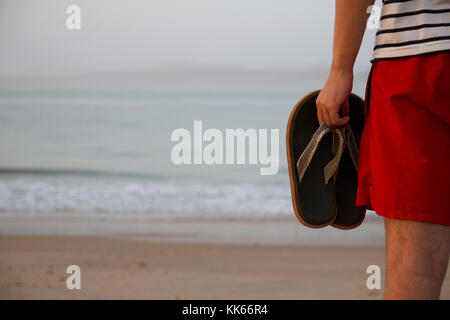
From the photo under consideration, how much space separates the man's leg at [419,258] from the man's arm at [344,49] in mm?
276

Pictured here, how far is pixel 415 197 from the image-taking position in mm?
1077

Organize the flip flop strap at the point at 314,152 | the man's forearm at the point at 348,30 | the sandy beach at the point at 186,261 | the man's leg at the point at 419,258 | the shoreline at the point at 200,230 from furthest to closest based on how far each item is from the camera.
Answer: the shoreline at the point at 200,230 < the sandy beach at the point at 186,261 < the flip flop strap at the point at 314,152 < the man's forearm at the point at 348,30 < the man's leg at the point at 419,258

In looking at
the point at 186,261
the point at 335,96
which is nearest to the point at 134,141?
the point at 186,261

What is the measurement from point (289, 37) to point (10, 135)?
5.51 meters

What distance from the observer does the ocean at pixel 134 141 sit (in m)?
7.05

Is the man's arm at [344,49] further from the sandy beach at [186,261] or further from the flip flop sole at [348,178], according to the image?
the sandy beach at [186,261]

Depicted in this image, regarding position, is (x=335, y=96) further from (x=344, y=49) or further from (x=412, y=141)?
(x=412, y=141)

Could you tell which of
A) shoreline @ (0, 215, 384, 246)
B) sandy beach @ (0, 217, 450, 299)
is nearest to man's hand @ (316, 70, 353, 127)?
sandy beach @ (0, 217, 450, 299)

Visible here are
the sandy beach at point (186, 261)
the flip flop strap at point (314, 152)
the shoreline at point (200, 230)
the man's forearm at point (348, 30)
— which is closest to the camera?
the man's forearm at point (348, 30)

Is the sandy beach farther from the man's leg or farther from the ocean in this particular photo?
the man's leg

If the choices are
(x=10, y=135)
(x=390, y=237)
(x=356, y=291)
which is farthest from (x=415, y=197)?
(x=10, y=135)

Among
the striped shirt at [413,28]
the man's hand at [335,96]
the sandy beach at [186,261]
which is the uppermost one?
the striped shirt at [413,28]

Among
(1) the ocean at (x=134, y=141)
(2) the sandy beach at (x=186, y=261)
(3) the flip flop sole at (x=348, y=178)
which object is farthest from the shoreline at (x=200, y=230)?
(3) the flip flop sole at (x=348, y=178)

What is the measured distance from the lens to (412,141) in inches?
42.8
